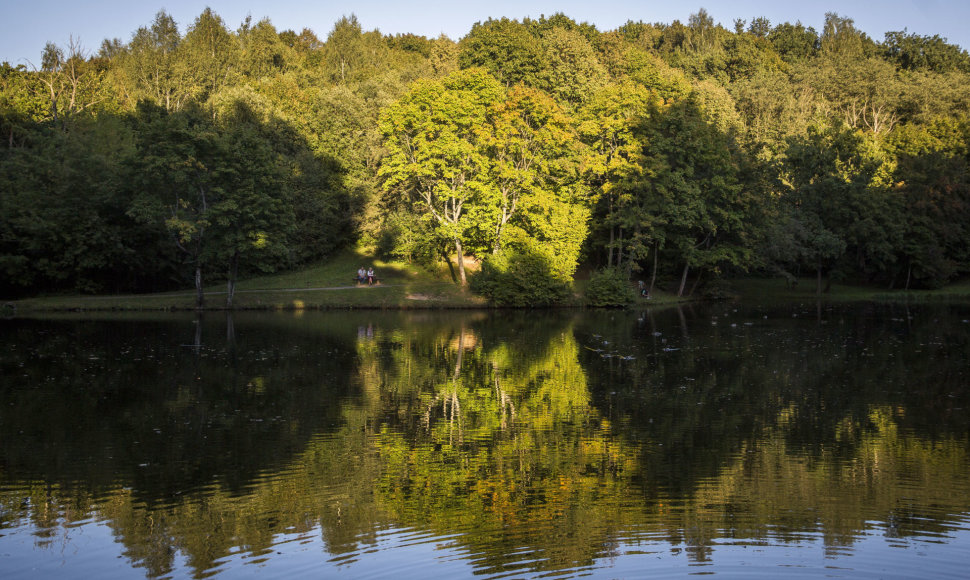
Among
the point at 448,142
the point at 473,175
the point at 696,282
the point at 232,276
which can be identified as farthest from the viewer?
the point at 696,282

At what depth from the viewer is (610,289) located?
56281 millimetres

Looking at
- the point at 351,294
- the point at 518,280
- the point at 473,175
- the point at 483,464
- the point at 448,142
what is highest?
the point at 448,142

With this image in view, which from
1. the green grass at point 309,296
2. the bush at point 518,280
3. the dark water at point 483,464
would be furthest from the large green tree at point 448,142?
the dark water at point 483,464

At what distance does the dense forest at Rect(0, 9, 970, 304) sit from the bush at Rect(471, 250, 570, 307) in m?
0.13

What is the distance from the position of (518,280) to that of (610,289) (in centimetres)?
654

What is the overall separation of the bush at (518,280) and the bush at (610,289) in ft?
7.89

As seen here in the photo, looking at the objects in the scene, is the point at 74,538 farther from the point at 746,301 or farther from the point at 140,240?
the point at 746,301

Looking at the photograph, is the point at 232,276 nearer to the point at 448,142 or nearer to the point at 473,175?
the point at 448,142

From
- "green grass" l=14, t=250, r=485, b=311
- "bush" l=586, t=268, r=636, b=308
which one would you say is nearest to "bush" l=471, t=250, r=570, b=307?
"green grass" l=14, t=250, r=485, b=311

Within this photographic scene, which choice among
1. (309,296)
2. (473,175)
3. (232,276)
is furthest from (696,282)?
(232,276)

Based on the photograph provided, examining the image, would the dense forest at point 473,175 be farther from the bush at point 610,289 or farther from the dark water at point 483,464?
the dark water at point 483,464

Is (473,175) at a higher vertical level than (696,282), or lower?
higher

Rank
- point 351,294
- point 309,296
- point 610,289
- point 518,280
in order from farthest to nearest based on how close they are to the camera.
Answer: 1. point 610,289
2. point 351,294
3. point 309,296
4. point 518,280

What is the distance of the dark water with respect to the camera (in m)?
10.0
